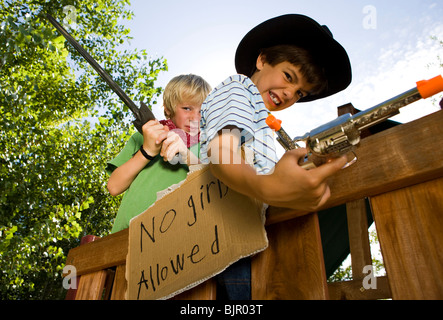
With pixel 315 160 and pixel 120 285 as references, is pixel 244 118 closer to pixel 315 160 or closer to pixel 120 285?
pixel 315 160

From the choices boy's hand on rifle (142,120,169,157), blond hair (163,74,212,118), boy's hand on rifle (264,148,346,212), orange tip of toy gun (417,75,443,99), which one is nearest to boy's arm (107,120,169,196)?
boy's hand on rifle (142,120,169,157)

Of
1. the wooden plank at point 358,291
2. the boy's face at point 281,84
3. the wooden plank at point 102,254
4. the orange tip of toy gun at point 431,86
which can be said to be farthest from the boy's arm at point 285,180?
the wooden plank at point 358,291

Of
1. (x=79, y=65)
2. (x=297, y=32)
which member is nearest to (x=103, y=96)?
(x=79, y=65)

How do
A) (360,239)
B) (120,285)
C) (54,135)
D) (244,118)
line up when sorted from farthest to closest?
(54,135)
(360,239)
(120,285)
(244,118)

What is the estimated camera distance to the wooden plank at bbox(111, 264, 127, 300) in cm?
144

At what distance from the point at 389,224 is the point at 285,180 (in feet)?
0.91

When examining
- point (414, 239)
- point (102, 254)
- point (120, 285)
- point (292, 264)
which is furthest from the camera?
point (102, 254)

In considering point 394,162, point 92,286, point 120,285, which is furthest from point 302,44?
point 92,286

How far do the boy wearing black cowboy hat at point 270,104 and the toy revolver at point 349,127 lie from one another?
3 cm

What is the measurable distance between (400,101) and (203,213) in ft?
2.28

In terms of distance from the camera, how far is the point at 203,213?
112 centimetres

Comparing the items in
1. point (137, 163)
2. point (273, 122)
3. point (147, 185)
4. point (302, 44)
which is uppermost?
point (302, 44)

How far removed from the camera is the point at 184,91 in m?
2.29
